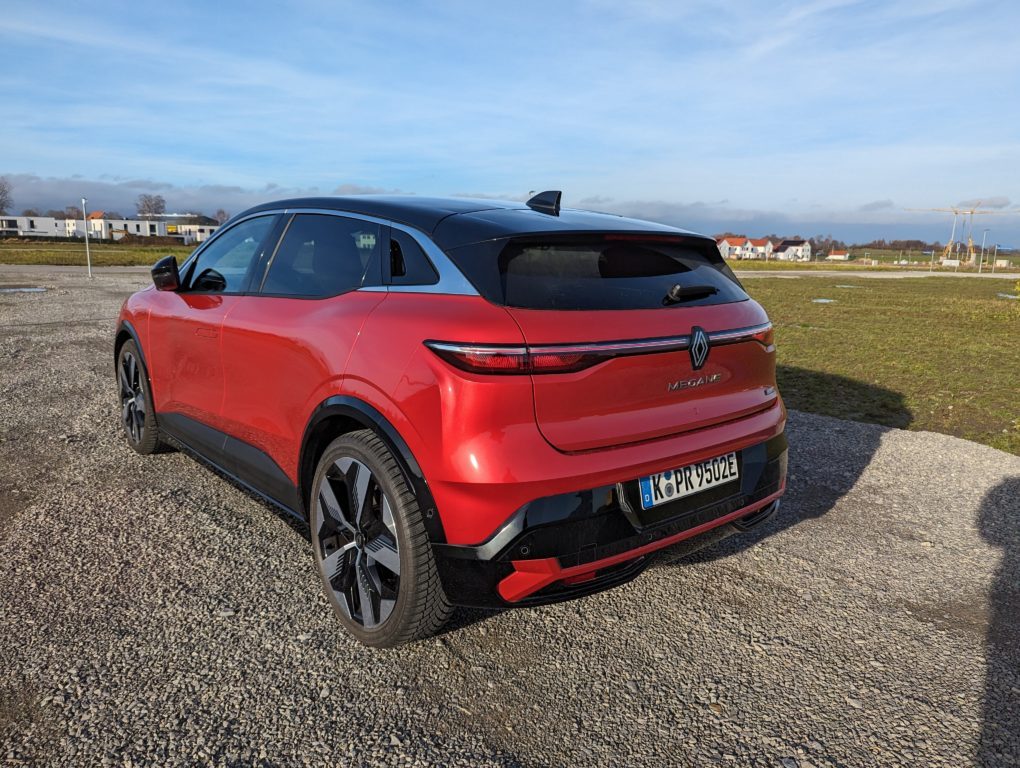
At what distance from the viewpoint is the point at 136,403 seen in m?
4.96

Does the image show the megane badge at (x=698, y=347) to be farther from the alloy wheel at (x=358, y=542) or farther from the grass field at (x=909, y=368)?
the grass field at (x=909, y=368)

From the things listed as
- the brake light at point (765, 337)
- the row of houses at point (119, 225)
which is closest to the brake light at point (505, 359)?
the brake light at point (765, 337)

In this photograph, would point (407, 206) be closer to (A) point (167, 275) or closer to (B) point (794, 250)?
(A) point (167, 275)

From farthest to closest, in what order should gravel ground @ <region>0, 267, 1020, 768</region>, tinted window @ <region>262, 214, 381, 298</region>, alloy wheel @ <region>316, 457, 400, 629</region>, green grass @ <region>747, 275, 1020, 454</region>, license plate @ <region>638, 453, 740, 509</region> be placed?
green grass @ <region>747, 275, 1020, 454</region>
tinted window @ <region>262, 214, 381, 298</region>
alloy wheel @ <region>316, 457, 400, 629</region>
license plate @ <region>638, 453, 740, 509</region>
gravel ground @ <region>0, 267, 1020, 768</region>

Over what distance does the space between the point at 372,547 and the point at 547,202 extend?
1.62m

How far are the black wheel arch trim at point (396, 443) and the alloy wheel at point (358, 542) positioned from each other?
16cm

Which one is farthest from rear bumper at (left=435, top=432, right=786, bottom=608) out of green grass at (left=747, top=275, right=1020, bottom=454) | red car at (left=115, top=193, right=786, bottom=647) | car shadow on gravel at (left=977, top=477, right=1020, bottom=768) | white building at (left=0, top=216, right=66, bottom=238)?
white building at (left=0, top=216, right=66, bottom=238)

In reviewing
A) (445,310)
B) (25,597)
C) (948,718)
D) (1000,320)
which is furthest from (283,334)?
(1000,320)

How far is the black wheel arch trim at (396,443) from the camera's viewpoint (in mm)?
2447

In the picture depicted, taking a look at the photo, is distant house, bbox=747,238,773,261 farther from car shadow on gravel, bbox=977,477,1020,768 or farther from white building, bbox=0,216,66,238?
car shadow on gravel, bbox=977,477,1020,768

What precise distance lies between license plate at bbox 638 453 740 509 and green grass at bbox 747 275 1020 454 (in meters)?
4.38

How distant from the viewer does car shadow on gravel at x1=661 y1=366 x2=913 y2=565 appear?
375cm

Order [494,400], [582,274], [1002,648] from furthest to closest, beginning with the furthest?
[1002,648], [582,274], [494,400]

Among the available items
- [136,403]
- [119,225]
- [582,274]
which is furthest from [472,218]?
[119,225]
